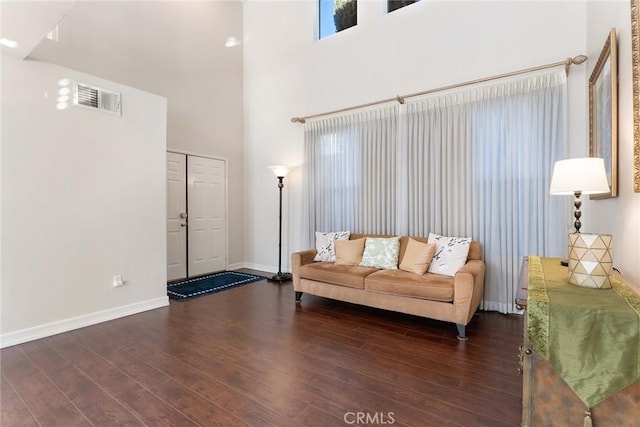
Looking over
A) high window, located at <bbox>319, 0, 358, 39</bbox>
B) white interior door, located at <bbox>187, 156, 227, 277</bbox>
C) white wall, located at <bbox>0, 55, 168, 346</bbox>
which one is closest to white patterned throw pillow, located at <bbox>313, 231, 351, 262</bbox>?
white wall, located at <bbox>0, 55, 168, 346</bbox>

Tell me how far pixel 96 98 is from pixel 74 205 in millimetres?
1148

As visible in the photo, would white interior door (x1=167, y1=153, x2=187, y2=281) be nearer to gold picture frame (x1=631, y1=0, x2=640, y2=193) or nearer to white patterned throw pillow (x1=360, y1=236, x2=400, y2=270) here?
white patterned throw pillow (x1=360, y1=236, x2=400, y2=270)

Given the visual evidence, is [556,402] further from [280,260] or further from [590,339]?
[280,260]

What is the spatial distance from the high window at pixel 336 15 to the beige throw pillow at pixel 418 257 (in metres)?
3.71

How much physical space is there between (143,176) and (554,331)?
399 cm

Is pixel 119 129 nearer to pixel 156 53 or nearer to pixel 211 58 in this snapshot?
pixel 156 53

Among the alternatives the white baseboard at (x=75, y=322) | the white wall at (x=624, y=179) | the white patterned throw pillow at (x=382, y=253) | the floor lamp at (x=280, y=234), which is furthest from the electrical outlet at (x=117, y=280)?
the white wall at (x=624, y=179)

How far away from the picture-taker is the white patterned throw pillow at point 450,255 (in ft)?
10.9

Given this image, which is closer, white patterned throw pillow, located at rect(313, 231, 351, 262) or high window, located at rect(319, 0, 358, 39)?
white patterned throw pillow, located at rect(313, 231, 351, 262)

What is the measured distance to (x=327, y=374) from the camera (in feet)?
7.41

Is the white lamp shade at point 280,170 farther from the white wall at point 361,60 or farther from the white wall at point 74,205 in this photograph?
the white wall at point 74,205

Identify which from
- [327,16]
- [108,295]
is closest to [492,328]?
[108,295]

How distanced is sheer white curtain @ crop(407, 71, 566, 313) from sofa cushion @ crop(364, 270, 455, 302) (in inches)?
33.5

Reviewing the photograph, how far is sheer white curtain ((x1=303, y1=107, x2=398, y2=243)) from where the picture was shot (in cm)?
432
